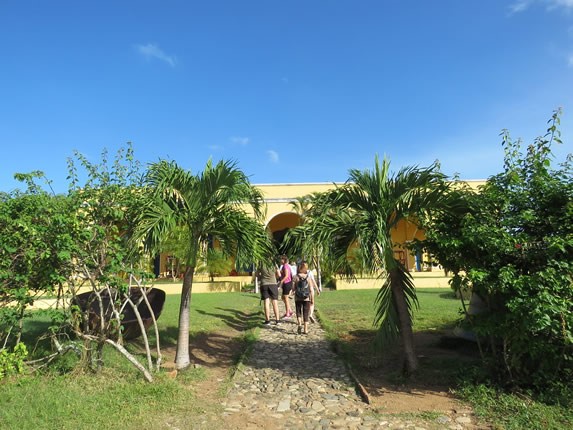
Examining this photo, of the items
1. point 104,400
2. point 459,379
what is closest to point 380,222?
point 459,379

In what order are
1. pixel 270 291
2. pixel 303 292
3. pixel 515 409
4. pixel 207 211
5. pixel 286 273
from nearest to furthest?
pixel 515 409 < pixel 207 211 < pixel 303 292 < pixel 270 291 < pixel 286 273

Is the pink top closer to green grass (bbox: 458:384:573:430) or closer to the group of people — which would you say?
the group of people

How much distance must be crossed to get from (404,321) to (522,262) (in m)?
1.88

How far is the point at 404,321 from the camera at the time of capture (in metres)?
6.07

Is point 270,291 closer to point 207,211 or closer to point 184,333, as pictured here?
point 184,333

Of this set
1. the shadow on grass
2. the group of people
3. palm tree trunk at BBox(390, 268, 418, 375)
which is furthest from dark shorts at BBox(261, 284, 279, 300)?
palm tree trunk at BBox(390, 268, 418, 375)

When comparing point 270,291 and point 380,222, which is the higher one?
point 380,222

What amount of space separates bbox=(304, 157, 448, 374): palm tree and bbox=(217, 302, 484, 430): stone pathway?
118 cm

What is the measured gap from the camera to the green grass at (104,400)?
431cm

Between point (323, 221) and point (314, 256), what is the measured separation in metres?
0.51

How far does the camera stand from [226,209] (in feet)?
21.2

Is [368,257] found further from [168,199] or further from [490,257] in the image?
[168,199]

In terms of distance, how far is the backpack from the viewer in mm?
9117

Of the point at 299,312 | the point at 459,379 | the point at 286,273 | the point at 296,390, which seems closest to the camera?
the point at 459,379
